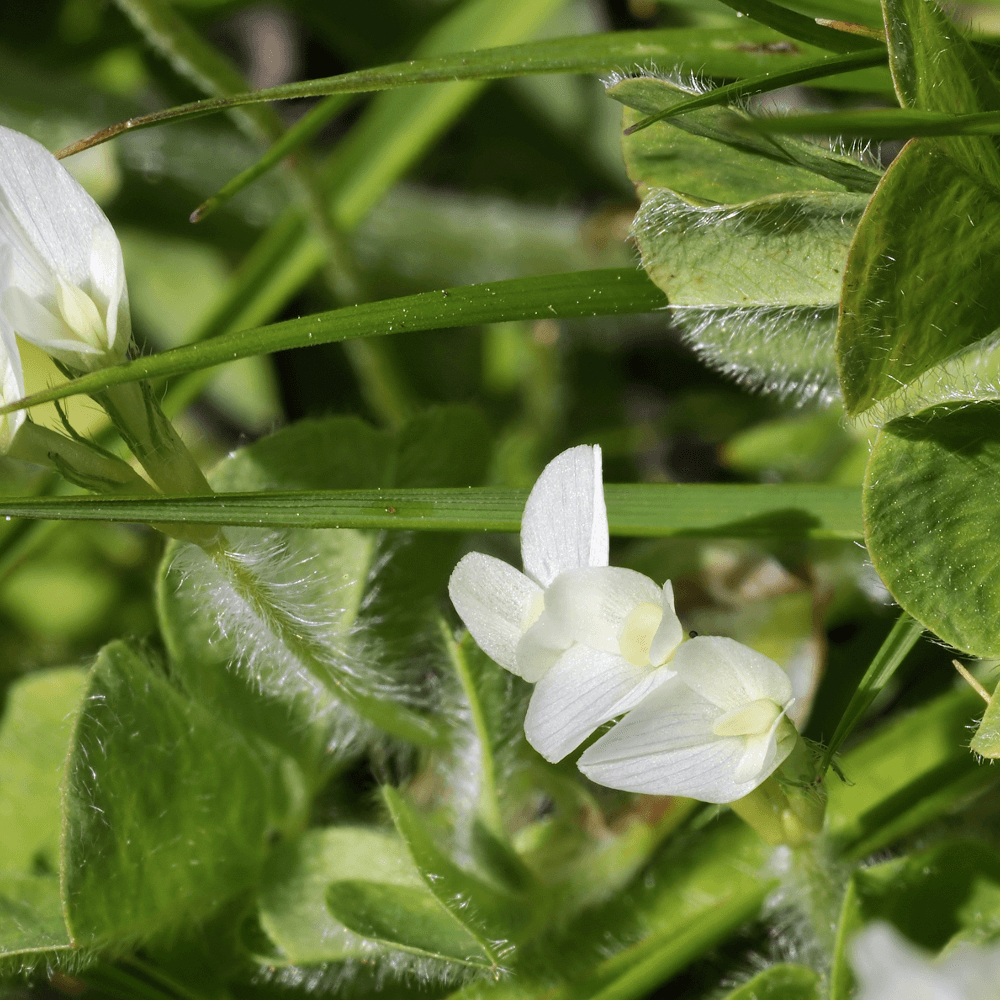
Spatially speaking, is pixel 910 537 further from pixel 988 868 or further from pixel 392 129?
pixel 392 129

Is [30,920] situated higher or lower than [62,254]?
lower

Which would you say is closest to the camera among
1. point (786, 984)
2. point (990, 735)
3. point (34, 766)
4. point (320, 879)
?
point (990, 735)

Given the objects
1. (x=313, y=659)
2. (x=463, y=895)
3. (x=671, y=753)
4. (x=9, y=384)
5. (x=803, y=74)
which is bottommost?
(x=463, y=895)

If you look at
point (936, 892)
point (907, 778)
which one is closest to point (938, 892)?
point (936, 892)

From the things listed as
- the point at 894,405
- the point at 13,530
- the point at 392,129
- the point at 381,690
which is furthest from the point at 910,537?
the point at 392,129

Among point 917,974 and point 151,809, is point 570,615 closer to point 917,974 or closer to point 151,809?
point 917,974

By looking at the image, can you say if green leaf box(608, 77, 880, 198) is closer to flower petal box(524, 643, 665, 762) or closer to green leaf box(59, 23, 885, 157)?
green leaf box(59, 23, 885, 157)

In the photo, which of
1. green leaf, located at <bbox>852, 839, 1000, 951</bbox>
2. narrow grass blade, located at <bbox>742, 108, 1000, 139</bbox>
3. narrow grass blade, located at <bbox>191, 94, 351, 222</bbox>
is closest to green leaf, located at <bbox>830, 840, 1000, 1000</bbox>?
green leaf, located at <bbox>852, 839, 1000, 951</bbox>
